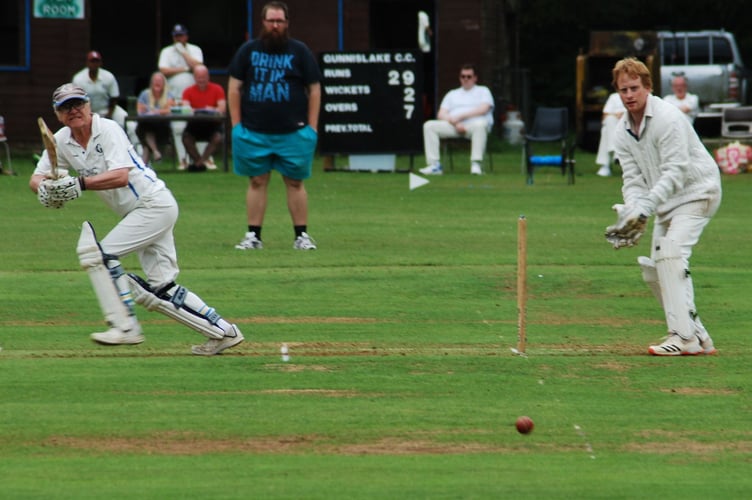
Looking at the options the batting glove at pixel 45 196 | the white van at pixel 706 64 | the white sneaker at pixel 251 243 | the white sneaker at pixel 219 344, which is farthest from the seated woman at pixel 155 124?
the batting glove at pixel 45 196

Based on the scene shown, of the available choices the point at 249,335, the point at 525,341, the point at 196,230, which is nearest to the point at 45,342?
the point at 249,335

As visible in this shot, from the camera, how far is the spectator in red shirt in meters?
25.0

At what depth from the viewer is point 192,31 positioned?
32.6 m

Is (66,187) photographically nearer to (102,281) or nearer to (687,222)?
(102,281)

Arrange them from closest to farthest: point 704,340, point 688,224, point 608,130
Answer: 1. point 688,224
2. point 704,340
3. point 608,130

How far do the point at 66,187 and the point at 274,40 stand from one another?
568 centimetres

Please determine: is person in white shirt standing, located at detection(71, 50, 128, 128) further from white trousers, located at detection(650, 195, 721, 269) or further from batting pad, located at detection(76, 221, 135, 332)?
white trousers, located at detection(650, 195, 721, 269)

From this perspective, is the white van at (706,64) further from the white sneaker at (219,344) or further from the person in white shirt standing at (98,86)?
the white sneaker at (219,344)

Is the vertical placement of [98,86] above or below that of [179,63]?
below

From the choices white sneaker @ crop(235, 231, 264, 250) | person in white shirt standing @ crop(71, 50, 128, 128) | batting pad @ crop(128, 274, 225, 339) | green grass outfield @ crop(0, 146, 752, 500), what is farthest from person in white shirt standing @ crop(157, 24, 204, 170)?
batting pad @ crop(128, 274, 225, 339)

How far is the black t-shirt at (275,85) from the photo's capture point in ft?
47.9

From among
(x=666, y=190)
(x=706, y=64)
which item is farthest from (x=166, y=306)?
(x=706, y=64)

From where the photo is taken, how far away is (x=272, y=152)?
14.6 m

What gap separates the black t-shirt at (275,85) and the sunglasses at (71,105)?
5563mm
